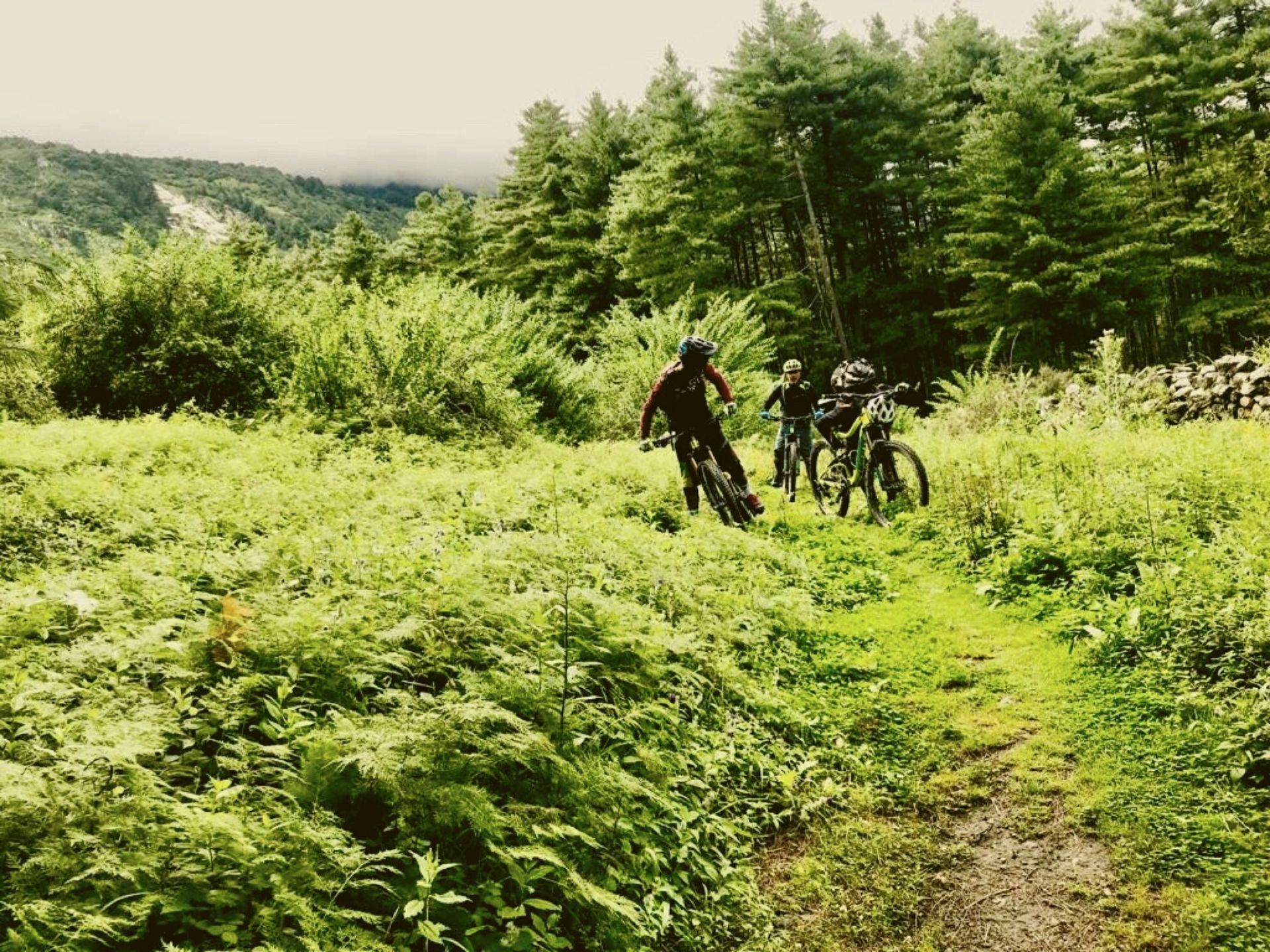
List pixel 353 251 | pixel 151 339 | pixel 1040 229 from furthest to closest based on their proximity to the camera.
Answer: pixel 353 251, pixel 1040 229, pixel 151 339

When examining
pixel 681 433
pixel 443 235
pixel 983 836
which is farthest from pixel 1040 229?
pixel 443 235

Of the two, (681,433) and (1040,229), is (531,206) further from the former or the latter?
(681,433)

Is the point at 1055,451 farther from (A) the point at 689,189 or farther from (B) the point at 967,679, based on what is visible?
(A) the point at 689,189

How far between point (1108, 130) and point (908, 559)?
124 feet

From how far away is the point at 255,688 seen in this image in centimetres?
377

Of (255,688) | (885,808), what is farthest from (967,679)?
(255,688)

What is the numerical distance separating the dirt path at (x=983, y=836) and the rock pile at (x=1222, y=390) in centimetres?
1044

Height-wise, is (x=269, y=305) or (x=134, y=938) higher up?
(x=269, y=305)

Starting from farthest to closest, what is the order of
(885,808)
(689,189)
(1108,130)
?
(1108,130) → (689,189) → (885,808)

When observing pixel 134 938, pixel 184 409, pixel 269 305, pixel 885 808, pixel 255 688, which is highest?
pixel 269 305

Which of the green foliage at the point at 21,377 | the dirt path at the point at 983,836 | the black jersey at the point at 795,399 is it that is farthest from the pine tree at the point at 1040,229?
the green foliage at the point at 21,377

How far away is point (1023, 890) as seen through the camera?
3543 millimetres

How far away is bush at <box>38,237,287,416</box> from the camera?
14.4 meters

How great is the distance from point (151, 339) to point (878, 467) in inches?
554
